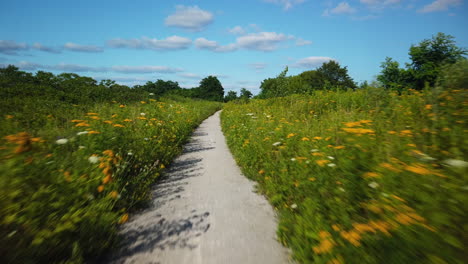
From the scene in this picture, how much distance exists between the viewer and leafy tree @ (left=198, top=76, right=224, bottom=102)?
68625 millimetres

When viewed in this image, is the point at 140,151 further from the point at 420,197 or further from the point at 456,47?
the point at 456,47

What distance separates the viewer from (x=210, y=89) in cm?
6950

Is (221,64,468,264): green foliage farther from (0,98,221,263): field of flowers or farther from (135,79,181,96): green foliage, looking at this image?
(135,79,181,96): green foliage

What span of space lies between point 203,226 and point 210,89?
68.7 meters

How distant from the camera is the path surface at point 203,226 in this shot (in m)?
2.46

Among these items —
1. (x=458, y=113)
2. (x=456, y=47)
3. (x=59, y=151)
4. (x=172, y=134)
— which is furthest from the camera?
(x=456, y=47)

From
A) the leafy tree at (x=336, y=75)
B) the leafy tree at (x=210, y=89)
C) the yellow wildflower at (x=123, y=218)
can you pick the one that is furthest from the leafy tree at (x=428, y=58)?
the leafy tree at (x=210, y=89)

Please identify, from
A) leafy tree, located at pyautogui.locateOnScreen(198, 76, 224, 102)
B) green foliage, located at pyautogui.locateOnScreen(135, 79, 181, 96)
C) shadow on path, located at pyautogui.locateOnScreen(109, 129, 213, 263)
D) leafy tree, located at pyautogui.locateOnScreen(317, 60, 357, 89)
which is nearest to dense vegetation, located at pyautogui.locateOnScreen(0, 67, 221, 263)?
shadow on path, located at pyautogui.locateOnScreen(109, 129, 213, 263)

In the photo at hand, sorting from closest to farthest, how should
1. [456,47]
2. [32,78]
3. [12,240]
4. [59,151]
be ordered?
[12,240], [59,151], [456,47], [32,78]

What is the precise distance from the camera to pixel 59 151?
2863mm

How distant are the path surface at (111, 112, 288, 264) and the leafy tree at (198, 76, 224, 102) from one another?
64.8 meters

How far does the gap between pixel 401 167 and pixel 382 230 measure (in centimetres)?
63

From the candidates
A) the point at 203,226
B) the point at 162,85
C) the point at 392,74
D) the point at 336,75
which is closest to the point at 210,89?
the point at 162,85

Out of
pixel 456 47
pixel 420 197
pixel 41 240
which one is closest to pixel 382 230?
pixel 420 197
